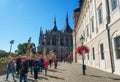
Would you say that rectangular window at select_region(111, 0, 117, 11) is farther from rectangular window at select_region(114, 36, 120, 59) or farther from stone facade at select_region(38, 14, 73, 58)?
stone facade at select_region(38, 14, 73, 58)

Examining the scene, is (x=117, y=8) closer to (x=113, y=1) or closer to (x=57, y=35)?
(x=113, y=1)

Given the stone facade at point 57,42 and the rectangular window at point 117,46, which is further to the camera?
the stone facade at point 57,42

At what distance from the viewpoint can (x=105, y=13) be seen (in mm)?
15875

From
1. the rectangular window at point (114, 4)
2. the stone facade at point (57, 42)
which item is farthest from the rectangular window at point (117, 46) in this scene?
the stone facade at point (57, 42)

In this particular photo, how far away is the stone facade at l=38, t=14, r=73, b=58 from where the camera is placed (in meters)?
112

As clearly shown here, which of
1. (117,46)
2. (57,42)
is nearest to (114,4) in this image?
(117,46)

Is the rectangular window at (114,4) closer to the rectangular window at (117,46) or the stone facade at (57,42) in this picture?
the rectangular window at (117,46)

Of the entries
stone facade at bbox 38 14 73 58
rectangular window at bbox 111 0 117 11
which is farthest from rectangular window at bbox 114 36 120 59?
stone facade at bbox 38 14 73 58

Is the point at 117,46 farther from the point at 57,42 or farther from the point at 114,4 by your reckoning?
the point at 57,42

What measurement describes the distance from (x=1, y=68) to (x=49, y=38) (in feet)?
302

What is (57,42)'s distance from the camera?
114 meters

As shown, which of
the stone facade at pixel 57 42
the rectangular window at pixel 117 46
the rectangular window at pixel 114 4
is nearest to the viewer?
the rectangular window at pixel 117 46

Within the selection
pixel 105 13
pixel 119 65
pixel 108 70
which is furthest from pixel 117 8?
pixel 108 70

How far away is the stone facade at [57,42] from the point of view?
111569 millimetres
